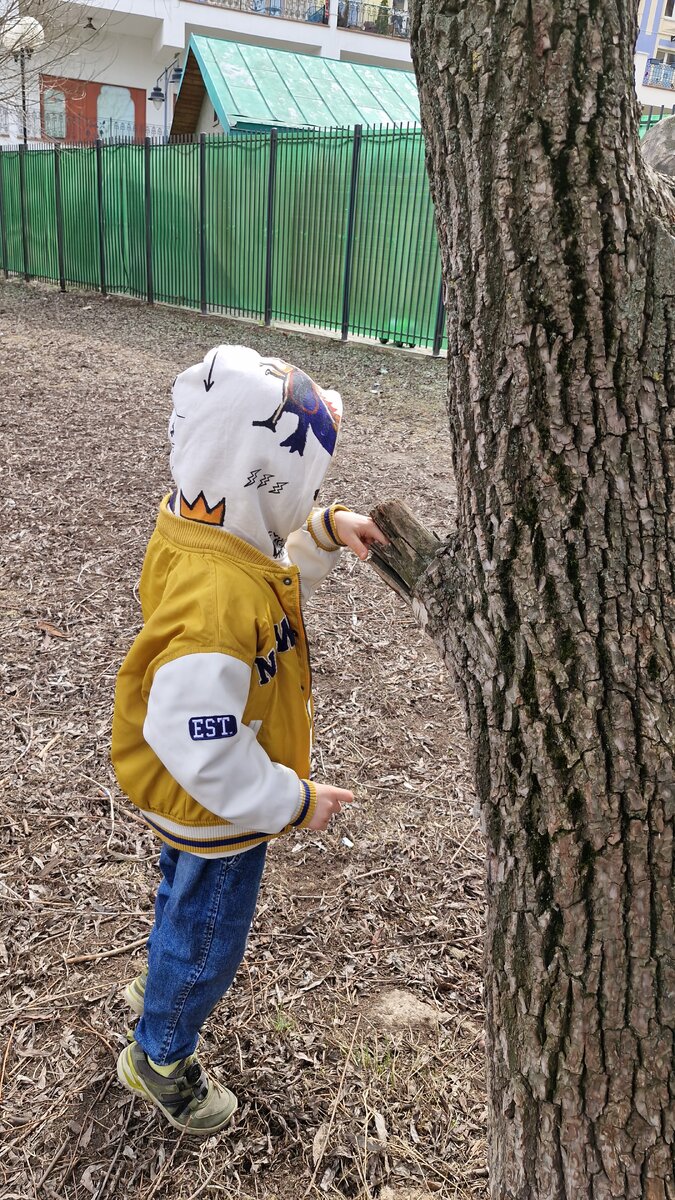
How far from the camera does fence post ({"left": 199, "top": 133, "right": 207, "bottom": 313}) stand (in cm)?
1220

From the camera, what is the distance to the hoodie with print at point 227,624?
4.67ft

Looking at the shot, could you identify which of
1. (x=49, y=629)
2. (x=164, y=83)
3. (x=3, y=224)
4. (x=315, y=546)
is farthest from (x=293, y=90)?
(x=315, y=546)

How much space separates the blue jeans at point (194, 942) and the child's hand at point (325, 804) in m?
0.19

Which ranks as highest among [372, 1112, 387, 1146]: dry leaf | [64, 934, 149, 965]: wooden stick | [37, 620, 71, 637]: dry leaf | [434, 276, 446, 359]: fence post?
[434, 276, 446, 359]: fence post

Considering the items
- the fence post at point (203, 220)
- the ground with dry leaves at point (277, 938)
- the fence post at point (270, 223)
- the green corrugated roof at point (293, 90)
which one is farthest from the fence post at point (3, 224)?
the ground with dry leaves at point (277, 938)

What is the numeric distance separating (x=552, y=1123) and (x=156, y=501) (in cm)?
448

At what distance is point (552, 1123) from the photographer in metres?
1.24

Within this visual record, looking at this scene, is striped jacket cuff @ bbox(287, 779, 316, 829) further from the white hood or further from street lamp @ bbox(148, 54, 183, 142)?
street lamp @ bbox(148, 54, 183, 142)

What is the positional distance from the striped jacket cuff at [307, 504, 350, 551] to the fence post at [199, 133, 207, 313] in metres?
12.0

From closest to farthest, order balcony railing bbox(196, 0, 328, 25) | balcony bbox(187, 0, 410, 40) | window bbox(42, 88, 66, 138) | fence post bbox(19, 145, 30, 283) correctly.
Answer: fence post bbox(19, 145, 30, 283)
window bbox(42, 88, 66, 138)
balcony bbox(187, 0, 410, 40)
balcony railing bbox(196, 0, 328, 25)

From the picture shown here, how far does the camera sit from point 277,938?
229cm

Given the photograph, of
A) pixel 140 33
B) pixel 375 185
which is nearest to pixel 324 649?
pixel 375 185

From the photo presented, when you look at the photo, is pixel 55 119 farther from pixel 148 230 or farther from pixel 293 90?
pixel 148 230

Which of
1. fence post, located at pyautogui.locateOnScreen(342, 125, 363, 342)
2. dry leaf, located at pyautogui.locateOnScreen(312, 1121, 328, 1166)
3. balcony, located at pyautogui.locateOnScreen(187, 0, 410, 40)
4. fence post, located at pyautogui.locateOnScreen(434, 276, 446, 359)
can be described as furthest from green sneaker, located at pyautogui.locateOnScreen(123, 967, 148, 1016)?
balcony, located at pyautogui.locateOnScreen(187, 0, 410, 40)
